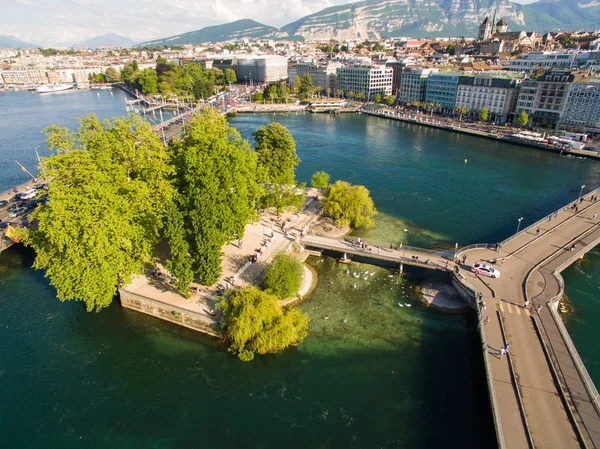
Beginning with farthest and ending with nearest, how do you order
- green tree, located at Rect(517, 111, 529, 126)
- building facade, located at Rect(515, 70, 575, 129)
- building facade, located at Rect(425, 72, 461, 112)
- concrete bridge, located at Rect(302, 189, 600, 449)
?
building facade, located at Rect(425, 72, 461, 112) < green tree, located at Rect(517, 111, 529, 126) < building facade, located at Rect(515, 70, 575, 129) < concrete bridge, located at Rect(302, 189, 600, 449)

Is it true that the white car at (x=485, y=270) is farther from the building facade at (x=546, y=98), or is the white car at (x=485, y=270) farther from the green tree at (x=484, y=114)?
the green tree at (x=484, y=114)

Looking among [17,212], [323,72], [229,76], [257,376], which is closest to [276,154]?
[257,376]

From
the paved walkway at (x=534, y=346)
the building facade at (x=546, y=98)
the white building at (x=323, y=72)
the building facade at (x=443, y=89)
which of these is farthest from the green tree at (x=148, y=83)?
the paved walkway at (x=534, y=346)

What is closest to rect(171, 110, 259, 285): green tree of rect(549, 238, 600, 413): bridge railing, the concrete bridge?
the concrete bridge

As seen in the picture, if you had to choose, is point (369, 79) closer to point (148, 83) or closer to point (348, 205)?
point (148, 83)

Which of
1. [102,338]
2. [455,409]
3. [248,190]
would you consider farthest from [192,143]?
[455,409]

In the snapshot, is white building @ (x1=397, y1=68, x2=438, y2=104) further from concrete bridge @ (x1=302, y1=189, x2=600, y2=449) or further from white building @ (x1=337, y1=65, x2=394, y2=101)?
concrete bridge @ (x1=302, y1=189, x2=600, y2=449)
